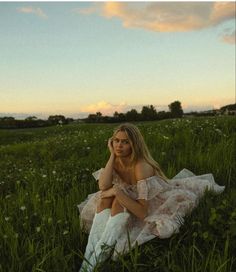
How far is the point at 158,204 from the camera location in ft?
22.0

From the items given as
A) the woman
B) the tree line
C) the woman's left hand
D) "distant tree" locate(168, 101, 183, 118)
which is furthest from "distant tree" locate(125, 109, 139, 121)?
the woman's left hand

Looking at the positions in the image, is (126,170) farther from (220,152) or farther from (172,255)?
(220,152)

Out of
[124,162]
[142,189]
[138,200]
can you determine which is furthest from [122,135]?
[138,200]

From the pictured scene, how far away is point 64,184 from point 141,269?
4.14 metres

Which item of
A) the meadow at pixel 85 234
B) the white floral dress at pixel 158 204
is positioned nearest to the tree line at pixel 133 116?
the meadow at pixel 85 234

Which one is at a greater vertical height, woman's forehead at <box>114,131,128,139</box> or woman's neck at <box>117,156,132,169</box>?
woman's forehead at <box>114,131,128,139</box>

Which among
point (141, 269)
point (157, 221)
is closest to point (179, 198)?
point (157, 221)

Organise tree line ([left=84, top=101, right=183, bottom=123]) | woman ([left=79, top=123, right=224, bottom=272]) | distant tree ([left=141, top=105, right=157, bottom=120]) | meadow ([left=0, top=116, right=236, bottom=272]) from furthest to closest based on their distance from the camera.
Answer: distant tree ([left=141, top=105, right=157, bottom=120]) → tree line ([left=84, top=101, right=183, bottom=123]) → woman ([left=79, top=123, right=224, bottom=272]) → meadow ([left=0, top=116, right=236, bottom=272])

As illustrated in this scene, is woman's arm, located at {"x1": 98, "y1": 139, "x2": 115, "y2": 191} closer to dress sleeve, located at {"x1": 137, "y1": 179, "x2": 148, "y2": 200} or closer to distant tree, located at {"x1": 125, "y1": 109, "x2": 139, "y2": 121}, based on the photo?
dress sleeve, located at {"x1": 137, "y1": 179, "x2": 148, "y2": 200}

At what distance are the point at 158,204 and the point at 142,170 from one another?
2.16 ft

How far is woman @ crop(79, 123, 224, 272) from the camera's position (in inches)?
232

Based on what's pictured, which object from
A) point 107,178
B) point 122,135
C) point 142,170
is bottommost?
point 107,178

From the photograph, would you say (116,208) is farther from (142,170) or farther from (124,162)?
(124,162)

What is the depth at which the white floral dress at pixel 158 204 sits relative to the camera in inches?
234
